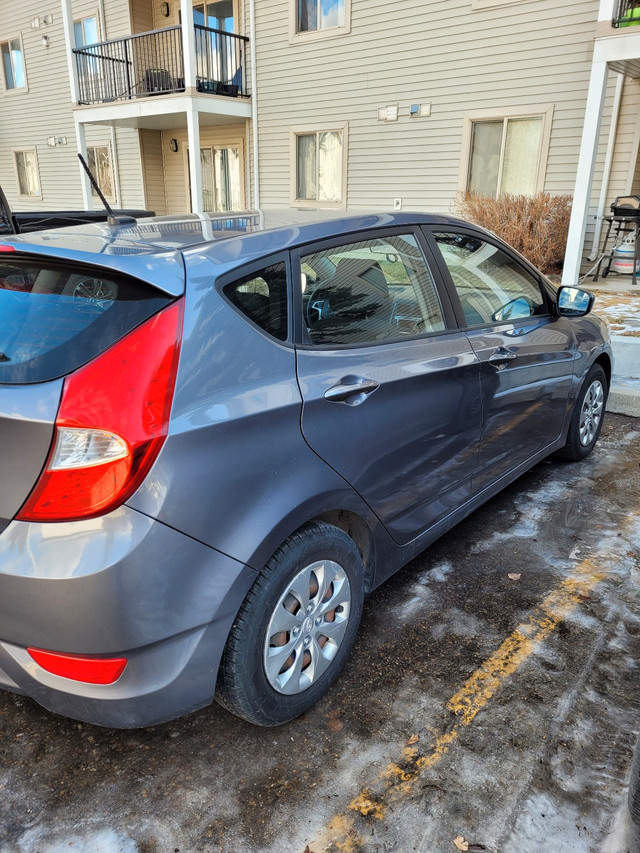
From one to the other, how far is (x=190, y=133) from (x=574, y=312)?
440 inches

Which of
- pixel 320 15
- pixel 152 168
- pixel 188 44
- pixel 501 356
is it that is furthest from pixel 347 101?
pixel 501 356

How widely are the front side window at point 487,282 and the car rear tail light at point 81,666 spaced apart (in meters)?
2.03

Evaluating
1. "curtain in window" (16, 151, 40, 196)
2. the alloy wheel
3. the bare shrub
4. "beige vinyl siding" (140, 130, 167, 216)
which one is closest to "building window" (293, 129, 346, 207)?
the bare shrub

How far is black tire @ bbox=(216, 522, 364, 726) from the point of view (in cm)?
187

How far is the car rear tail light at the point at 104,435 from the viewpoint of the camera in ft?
5.26

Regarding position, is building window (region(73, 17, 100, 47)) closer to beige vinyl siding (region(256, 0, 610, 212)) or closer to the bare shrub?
beige vinyl siding (region(256, 0, 610, 212))

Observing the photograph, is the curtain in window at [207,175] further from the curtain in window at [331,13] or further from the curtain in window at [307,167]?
the curtain in window at [331,13]

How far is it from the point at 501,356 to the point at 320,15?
1203 cm

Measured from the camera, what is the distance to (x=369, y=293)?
251cm

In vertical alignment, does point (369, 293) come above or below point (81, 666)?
above

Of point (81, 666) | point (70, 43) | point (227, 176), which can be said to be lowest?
point (81, 666)

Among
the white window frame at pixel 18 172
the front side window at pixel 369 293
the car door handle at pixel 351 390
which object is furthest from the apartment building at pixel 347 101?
the car door handle at pixel 351 390

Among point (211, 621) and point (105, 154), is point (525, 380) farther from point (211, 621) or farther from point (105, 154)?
point (105, 154)

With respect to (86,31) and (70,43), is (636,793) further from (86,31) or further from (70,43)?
(86,31)
